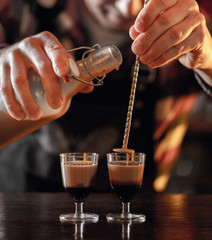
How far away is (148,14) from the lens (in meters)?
0.92

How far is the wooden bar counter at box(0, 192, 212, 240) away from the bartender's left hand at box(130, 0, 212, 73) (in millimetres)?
391

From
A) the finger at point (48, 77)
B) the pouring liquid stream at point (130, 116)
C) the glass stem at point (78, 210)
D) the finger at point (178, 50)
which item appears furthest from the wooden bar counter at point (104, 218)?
the finger at point (178, 50)

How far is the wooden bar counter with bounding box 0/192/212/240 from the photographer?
81 centimetres

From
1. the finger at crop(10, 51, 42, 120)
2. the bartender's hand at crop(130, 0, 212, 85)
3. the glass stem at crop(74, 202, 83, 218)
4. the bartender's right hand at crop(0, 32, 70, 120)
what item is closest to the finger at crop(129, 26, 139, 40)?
the bartender's hand at crop(130, 0, 212, 85)

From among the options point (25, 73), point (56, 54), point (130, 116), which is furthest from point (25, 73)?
point (130, 116)

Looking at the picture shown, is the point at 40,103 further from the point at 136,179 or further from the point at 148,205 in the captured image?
the point at 148,205

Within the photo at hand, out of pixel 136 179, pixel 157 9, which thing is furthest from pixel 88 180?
pixel 157 9

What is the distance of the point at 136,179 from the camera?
96cm

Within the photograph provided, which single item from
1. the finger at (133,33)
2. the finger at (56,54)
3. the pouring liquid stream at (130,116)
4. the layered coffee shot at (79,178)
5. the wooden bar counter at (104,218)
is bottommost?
the wooden bar counter at (104,218)

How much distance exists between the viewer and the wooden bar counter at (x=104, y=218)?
2.65 feet

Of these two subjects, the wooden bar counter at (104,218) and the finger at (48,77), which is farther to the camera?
the finger at (48,77)

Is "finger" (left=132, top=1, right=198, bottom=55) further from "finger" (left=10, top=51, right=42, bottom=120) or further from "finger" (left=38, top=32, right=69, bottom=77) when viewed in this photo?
"finger" (left=10, top=51, right=42, bottom=120)

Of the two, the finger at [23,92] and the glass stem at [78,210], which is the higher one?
the finger at [23,92]

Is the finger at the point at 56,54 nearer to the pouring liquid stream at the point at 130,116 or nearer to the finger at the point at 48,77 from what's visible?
the finger at the point at 48,77
